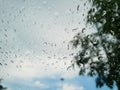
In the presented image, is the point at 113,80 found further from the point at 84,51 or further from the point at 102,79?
the point at 84,51

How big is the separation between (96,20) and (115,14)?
7.42ft

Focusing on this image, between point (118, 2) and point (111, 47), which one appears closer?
point (118, 2)

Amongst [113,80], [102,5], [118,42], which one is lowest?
[113,80]

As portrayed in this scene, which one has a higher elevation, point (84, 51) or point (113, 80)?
point (84, 51)

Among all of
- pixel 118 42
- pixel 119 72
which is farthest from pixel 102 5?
pixel 119 72

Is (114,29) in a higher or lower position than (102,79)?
higher

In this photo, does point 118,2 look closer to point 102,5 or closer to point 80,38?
point 102,5

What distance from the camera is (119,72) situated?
123ft

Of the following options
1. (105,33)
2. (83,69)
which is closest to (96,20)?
(105,33)

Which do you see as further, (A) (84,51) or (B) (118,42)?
(A) (84,51)

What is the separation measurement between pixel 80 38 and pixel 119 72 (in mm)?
5564

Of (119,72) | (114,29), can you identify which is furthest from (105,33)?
(119,72)

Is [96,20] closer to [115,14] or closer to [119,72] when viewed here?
[115,14]

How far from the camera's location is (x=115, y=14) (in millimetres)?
36156
